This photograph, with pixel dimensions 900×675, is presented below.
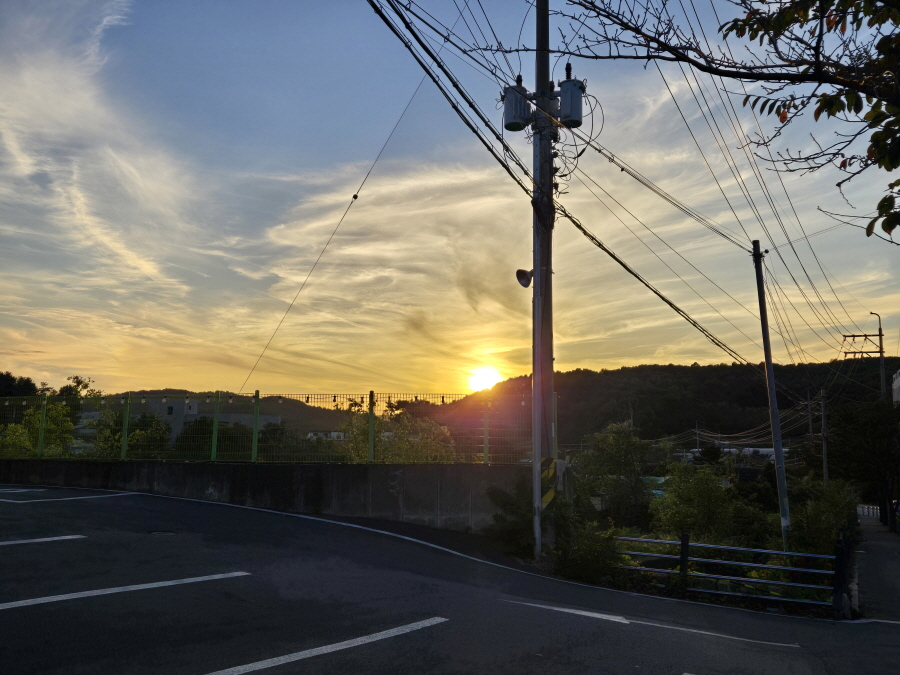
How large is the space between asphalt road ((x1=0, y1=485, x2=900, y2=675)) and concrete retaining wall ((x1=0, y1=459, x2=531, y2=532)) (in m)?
2.48

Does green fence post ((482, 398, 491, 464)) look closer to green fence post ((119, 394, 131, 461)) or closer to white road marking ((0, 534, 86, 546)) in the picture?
white road marking ((0, 534, 86, 546))

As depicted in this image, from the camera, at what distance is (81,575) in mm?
8266

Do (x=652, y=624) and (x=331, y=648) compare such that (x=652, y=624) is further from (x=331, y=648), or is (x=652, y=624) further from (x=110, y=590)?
(x=110, y=590)

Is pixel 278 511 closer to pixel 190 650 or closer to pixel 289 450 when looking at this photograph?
pixel 289 450

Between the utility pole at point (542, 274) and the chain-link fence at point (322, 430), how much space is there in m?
1.21

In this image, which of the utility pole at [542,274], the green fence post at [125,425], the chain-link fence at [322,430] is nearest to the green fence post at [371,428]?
the chain-link fence at [322,430]

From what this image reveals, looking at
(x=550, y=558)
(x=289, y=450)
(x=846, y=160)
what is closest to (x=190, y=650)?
(x=846, y=160)

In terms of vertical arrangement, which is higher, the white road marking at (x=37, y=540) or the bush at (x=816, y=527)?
the white road marking at (x=37, y=540)

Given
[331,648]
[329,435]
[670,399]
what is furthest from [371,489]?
[670,399]

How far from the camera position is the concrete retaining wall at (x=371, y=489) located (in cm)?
1552

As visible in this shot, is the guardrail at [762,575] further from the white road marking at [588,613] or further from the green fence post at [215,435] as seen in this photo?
the green fence post at [215,435]

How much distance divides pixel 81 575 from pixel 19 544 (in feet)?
7.69

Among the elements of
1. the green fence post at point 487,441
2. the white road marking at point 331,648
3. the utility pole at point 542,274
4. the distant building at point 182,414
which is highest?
the utility pole at point 542,274

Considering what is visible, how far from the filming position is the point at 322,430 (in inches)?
645
